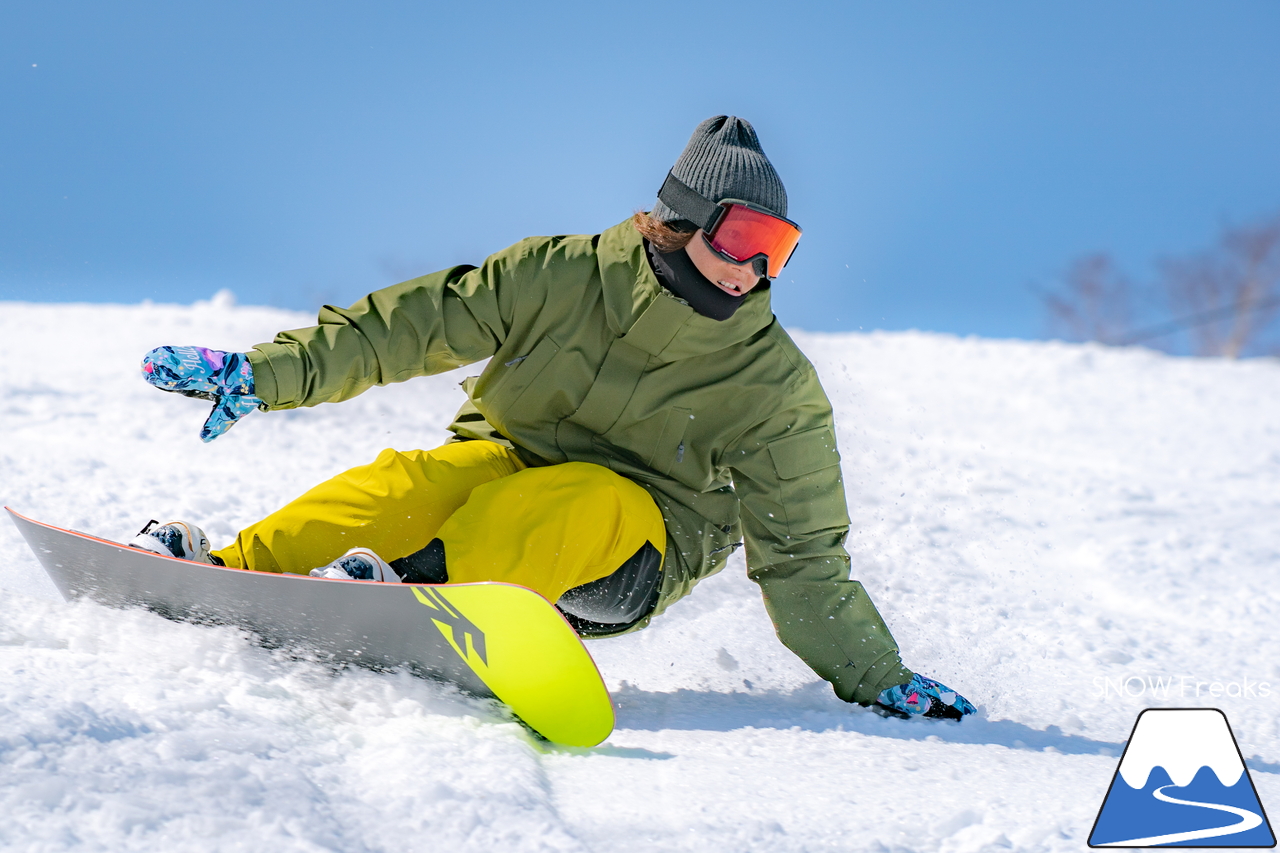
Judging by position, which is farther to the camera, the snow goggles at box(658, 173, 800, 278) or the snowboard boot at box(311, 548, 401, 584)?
the snow goggles at box(658, 173, 800, 278)

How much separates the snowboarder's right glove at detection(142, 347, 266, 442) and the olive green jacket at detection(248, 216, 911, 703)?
22 centimetres

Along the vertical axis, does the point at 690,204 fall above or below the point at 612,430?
above

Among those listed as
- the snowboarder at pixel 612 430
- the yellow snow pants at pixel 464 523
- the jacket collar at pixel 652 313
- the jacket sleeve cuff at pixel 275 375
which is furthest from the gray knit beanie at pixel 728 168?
the jacket sleeve cuff at pixel 275 375

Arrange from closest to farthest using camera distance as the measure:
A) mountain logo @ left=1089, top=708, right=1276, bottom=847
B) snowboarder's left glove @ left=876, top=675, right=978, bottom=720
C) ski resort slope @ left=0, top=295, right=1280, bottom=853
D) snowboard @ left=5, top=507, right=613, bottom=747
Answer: ski resort slope @ left=0, top=295, right=1280, bottom=853 → mountain logo @ left=1089, top=708, right=1276, bottom=847 → snowboard @ left=5, top=507, right=613, bottom=747 → snowboarder's left glove @ left=876, top=675, right=978, bottom=720

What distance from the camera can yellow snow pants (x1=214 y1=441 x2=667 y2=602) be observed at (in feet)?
5.90

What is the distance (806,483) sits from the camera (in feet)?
7.10

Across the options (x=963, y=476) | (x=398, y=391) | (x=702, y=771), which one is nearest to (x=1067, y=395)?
(x=963, y=476)

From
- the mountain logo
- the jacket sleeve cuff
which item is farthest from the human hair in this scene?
the mountain logo

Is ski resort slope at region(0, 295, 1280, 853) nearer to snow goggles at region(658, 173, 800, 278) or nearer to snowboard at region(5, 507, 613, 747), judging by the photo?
snowboard at region(5, 507, 613, 747)

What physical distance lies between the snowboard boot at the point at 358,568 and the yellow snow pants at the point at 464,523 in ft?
0.41

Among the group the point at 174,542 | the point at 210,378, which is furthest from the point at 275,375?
the point at 174,542

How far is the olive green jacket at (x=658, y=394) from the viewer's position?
2008 mm

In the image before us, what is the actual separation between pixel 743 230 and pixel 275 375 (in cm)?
99

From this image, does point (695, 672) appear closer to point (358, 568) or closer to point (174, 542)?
point (358, 568)
